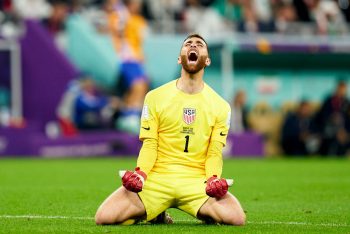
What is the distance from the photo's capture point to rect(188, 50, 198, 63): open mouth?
966 cm

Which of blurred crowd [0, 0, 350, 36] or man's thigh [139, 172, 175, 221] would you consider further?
blurred crowd [0, 0, 350, 36]

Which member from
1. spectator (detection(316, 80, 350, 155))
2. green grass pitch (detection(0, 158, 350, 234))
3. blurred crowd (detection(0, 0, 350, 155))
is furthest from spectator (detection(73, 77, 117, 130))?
spectator (detection(316, 80, 350, 155))

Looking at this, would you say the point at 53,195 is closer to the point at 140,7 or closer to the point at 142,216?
the point at 142,216

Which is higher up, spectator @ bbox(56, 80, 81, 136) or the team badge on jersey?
spectator @ bbox(56, 80, 81, 136)

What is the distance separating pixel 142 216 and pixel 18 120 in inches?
653

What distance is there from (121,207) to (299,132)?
1949 cm

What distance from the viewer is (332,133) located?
95.1ft

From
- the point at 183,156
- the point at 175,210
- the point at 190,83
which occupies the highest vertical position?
the point at 190,83

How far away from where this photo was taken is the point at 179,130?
983 centimetres

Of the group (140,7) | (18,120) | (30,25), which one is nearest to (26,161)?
(18,120)

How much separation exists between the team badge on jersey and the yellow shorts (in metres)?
0.58

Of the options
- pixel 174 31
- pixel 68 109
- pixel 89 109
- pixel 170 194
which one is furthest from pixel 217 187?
pixel 174 31

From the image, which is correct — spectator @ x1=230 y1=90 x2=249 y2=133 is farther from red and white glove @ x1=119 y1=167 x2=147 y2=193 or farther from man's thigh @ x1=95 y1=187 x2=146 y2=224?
red and white glove @ x1=119 y1=167 x2=147 y2=193

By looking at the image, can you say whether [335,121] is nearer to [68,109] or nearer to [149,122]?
[68,109]
